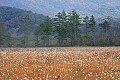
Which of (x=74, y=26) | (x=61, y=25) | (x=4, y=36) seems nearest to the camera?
(x=61, y=25)

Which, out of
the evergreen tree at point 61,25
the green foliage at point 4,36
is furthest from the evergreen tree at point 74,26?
the green foliage at point 4,36

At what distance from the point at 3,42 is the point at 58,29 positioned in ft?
81.1

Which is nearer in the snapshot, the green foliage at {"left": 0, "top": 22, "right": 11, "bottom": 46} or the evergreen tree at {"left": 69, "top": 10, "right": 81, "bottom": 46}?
the evergreen tree at {"left": 69, "top": 10, "right": 81, "bottom": 46}

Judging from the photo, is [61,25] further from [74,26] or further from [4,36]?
[4,36]

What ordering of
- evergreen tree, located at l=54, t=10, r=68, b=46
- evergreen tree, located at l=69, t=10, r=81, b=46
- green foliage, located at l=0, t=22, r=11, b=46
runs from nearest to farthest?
1. evergreen tree, located at l=54, t=10, r=68, b=46
2. evergreen tree, located at l=69, t=10, r=81, b=46
3. green foliage, located at l=0, t=22, r=11, b=46

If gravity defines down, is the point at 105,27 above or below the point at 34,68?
above

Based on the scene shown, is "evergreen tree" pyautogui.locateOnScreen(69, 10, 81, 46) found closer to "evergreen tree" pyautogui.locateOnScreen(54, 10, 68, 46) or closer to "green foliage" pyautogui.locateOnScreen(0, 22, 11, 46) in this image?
"evergreen tree" pyautogui.locateOnScreen(54, 10, 68, 46)

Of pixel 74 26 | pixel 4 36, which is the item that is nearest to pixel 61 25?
pixel 74 26

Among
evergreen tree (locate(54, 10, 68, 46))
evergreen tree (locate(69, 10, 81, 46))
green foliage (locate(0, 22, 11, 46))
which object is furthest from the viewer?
green foliage (locate(0, 22, 11, 46))

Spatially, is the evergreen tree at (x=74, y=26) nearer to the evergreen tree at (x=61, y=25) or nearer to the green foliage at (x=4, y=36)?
the evergreen tree at (x=61, y=25)

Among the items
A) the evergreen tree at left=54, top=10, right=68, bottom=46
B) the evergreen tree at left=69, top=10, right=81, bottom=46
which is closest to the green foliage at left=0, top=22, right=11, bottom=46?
the evergreen tree at left=54, top=10, right=68, bottom=46

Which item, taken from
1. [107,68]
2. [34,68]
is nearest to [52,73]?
[34,68]

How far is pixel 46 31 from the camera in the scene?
94.4 m

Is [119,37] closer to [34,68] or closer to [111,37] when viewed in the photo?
[111,37]
